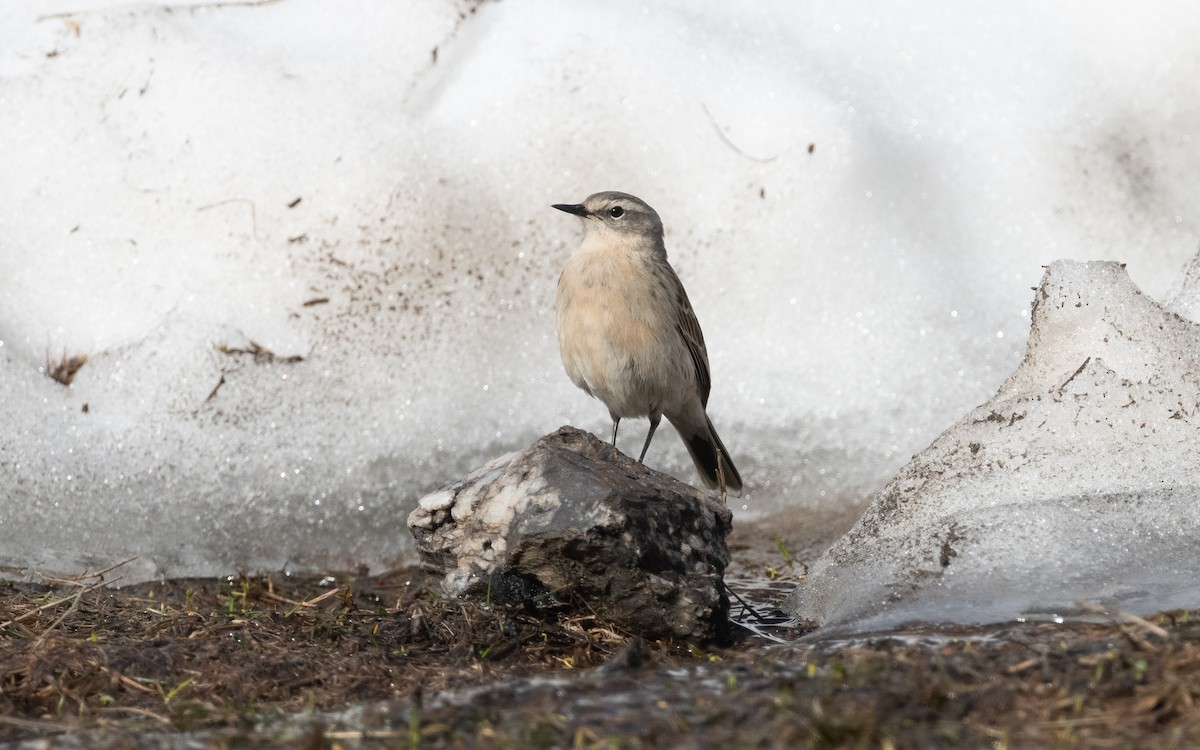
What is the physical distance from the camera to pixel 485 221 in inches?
322

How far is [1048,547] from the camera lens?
16.1 ft

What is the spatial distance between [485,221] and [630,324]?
177 cm

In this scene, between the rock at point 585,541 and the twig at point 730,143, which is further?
the twig at point 730,143

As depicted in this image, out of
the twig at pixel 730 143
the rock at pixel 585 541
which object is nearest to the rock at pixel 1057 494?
the rock at pixel 585 541

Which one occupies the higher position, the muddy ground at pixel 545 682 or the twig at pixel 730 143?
the twig at pixel 730 143

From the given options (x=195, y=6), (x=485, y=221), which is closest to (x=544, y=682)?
(x=485, y=221)

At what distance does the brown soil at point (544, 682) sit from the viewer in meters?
3.43

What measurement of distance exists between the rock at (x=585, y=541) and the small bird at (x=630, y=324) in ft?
4.73

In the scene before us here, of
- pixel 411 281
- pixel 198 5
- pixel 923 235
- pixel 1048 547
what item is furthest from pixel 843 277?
pixel 198 5

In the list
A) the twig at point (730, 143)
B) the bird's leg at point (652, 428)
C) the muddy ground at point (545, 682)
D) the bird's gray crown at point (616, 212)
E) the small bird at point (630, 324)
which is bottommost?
the muddy ground at point (545, 682)

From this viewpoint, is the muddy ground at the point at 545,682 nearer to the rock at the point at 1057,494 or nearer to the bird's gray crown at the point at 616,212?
the rock at the point at 1057,494

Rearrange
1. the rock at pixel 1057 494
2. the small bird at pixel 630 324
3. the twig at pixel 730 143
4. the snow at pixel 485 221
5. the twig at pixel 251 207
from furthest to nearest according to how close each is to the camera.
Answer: the twig at pixel 730 143, the twig at pixel 251 207, the snow at pixel 485 221, the small bird at pixel 630 324, the rock at pixel 1057 494

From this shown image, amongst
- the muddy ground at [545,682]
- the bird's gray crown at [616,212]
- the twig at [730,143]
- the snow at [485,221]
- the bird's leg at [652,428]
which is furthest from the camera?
the twig at [730,143]

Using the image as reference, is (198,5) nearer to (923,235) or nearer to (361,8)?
(361,8)
